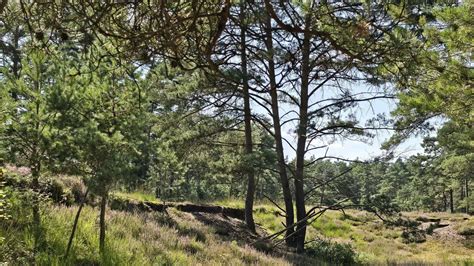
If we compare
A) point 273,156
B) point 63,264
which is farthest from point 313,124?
point 63,264

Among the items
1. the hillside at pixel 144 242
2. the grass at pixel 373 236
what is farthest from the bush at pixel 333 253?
the grass at pixel 373 236

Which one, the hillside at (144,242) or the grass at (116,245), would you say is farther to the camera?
the hillside at (144,242)

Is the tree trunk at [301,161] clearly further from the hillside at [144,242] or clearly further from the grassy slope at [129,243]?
the grassy slope at [129,243]

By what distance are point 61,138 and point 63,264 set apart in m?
1.51

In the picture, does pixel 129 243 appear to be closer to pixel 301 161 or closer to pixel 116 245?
pixel 116 245

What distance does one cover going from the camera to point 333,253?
1094 centimetres

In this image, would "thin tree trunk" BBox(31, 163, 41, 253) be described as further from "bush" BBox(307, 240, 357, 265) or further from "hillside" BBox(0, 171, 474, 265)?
"bush" BBox(307, 240, 357, 265)

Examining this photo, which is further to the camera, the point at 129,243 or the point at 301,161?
the point at 301,161

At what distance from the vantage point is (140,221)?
8305mm

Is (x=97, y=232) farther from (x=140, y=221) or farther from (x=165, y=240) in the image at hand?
(x=140, y=221)

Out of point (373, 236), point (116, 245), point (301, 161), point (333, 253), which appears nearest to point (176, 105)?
point (301, 161)

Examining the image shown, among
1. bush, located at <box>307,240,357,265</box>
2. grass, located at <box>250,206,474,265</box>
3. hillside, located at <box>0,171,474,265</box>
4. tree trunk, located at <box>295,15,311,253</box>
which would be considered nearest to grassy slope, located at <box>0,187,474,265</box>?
hillside, located at <box>0,171,474,265</box>

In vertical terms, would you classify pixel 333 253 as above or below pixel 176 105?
below

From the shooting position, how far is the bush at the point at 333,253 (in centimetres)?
1050
